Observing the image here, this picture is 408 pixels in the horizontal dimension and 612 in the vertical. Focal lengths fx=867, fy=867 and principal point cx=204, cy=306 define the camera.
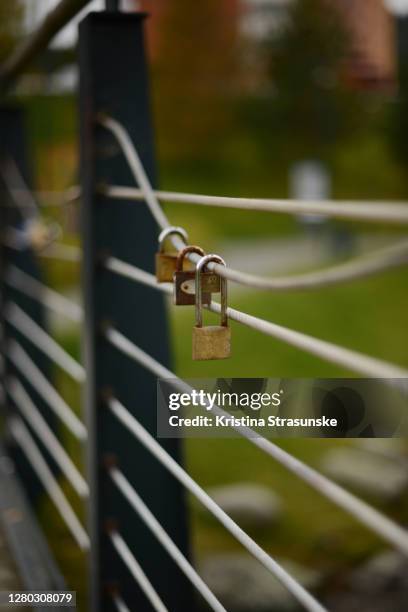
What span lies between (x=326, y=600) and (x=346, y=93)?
2093 centimetres

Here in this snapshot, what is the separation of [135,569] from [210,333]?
61 centimetres

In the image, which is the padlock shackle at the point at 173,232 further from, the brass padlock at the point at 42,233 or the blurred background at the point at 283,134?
the blurred background at the point at 283,134

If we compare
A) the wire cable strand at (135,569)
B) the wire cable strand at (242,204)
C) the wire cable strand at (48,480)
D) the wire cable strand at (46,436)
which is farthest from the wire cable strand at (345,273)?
the wire cable strand at (48,480)

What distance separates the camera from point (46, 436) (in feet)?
7.34

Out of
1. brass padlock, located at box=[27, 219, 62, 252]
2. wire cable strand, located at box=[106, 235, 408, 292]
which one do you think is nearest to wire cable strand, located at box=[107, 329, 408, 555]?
wire cable strand, located at box=[106, 235, 408, 292]

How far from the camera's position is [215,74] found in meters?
24.6

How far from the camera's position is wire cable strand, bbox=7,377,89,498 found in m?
1.92

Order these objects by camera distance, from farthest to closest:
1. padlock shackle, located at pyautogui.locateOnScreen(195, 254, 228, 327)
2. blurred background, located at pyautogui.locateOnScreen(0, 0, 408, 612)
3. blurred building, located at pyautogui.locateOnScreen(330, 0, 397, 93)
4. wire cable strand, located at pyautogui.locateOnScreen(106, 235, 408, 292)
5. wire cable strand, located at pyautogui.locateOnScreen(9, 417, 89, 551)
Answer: blurred building, located at pyautogui.locateOnScreen(330, 0, 397, 93) → blurred background, located at pyautogui.locateOnScreen(0, 0, 408, 612) → wire cable strand, located at pyautogui.locateOnScreen(9, 417, 89, 551) → padlock shackle, located at pyautogui.locateOnScreen(195, 254, 228, 327) → wire cable strand, located at pyautogui.locateOnScreen(106, 235, 408, 292)

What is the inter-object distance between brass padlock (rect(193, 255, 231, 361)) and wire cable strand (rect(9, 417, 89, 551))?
90 centimetres

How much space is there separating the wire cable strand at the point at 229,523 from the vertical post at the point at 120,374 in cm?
5

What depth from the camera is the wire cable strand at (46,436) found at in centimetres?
192

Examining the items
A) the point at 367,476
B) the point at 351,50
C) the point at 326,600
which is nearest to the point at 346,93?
the point at 351,50
